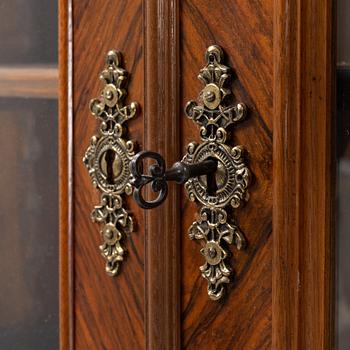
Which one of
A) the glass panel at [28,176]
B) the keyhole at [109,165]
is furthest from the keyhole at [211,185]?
the glass panel at [28,176]

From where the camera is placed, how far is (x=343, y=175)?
51 cm

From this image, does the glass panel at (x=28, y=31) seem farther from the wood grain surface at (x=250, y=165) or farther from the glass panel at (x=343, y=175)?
the glass panel at (x=343, y=175)

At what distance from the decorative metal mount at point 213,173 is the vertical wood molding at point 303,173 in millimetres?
37

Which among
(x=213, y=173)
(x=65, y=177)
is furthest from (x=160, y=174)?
(x=65, y=177)

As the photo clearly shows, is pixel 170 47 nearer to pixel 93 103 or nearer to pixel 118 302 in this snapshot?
pixel 93 103

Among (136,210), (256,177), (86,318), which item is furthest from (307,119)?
(86,318)

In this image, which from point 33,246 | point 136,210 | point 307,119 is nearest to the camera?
point 307,119

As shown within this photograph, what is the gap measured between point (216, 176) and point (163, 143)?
6 centimetres

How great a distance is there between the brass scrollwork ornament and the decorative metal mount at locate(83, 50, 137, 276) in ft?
0.23

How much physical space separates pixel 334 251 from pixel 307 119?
9cm

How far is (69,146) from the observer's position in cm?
69

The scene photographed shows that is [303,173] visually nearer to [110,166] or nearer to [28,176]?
[110,166]

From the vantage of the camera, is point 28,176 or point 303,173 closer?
point 303,173

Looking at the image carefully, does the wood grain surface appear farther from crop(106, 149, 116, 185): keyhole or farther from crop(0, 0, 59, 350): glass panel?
crop(0, 0, 59, 350): glass panel
